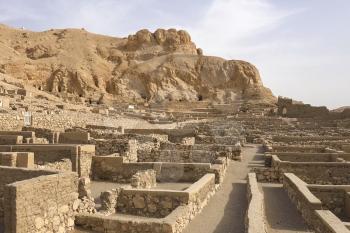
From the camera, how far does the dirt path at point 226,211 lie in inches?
315

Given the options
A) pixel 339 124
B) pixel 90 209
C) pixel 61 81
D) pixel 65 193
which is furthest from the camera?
pixel 61 81

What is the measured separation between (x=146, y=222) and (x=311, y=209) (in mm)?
3625

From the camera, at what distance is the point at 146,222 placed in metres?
6.86

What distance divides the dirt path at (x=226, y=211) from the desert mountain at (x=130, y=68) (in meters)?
50.4

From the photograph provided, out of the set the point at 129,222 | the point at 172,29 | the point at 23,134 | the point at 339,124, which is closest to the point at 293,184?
the point at 129,222

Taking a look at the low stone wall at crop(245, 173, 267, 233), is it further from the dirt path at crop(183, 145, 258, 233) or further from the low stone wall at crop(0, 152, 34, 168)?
the low stone wall at crop(0, 152, 34, 168)

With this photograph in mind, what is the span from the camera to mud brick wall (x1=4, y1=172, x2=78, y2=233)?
6.40m

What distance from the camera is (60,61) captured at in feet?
225

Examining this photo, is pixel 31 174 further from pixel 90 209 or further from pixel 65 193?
pixel 90 209

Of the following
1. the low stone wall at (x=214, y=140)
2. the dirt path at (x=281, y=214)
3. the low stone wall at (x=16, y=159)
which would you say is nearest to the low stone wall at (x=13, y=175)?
the low stone wall at (x=16, y=159)

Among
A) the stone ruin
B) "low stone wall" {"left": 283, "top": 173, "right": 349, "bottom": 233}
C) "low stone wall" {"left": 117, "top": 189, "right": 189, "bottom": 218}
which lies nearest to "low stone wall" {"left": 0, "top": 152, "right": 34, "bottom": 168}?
the stone ruin

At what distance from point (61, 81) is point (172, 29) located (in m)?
32.8

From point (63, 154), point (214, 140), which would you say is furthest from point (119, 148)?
point (214, 140)

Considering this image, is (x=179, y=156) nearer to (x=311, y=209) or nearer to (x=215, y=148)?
(x=215, y=148)
